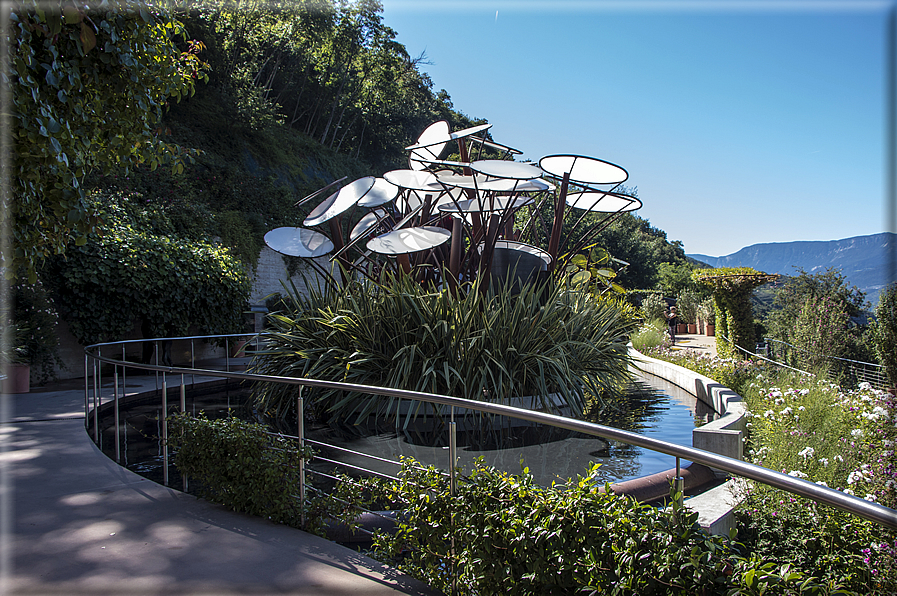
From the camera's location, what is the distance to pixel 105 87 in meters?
3.91

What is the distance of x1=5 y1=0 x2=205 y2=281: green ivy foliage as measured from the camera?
2873 millimetres

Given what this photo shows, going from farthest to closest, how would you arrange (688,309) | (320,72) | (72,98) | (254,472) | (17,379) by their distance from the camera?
(320,72), (688,309), (17,379), (72,98), (254,472)

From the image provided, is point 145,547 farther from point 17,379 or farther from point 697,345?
point 697,345

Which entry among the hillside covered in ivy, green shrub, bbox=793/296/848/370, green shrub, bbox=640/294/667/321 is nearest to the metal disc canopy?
the hillside covered in ivy

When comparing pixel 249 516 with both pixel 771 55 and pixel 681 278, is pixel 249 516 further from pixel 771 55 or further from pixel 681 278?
pixel 681 278

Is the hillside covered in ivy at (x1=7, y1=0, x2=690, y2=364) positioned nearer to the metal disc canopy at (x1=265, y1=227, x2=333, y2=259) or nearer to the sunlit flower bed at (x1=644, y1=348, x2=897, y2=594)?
the metal disc canopy at (x1=265, y1=227, x2=333, y2=259)

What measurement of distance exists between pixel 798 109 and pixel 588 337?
3516mm

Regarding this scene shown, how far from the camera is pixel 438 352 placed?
18.3 feet

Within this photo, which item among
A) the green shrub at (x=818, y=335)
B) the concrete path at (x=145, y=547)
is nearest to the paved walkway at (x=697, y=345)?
the green shrub at (x=818, y=335)

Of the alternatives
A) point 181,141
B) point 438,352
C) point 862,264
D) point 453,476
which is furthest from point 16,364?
point 862,264

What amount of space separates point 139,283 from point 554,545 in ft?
30.3

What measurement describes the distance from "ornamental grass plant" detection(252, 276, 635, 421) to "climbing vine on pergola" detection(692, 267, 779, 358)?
8335mm

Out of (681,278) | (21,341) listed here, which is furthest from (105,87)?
(681,278)

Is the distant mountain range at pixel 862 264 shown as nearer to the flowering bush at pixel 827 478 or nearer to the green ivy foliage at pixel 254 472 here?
the flowering bush at pixel 827 478
